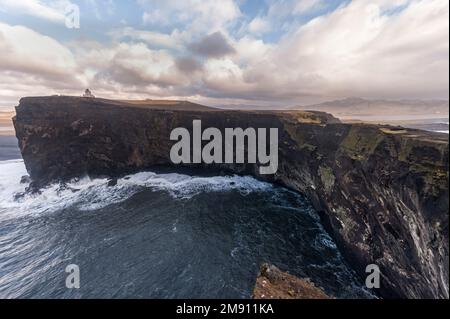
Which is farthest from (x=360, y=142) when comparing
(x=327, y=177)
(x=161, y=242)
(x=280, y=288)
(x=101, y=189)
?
(x=101, y=189)

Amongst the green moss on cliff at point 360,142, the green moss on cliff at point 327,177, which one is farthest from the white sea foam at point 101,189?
the green moss on cliff at point 360,142

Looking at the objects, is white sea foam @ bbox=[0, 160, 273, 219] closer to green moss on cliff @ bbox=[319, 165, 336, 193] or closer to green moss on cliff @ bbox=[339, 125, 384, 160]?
green moss on cliff @ bbox=[319, 165, 336, 193]

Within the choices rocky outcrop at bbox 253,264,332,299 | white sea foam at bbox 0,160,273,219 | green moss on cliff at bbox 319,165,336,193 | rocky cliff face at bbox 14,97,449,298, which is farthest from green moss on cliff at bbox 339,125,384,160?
white sea foam at bbox 0,160,273,219

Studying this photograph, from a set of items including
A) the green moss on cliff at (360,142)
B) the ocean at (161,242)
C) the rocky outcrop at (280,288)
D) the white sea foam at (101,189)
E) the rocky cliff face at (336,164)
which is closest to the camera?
the rocky outcrop at (280,288)

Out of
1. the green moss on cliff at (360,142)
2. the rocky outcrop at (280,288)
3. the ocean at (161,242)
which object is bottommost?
the ocean at (161,242)

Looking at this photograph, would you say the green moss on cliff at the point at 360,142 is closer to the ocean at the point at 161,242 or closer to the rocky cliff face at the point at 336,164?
the rocky cliff face at the point at 336,164

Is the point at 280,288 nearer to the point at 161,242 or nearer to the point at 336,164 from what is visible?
the point at 161,242
